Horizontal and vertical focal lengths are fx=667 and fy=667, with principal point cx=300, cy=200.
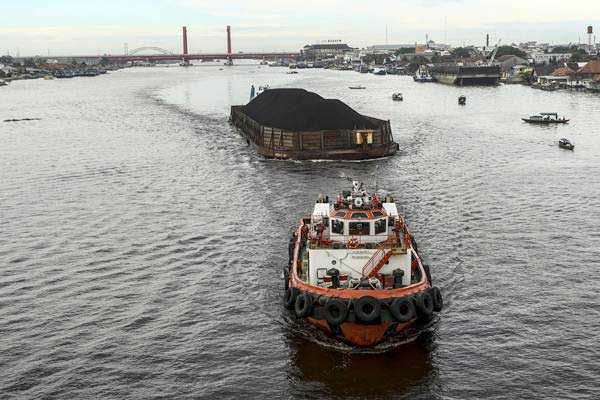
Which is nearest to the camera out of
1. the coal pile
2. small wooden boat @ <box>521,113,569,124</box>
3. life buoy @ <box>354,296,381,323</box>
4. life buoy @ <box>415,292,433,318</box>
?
life buoy @ <box>354,296,381,323</box>

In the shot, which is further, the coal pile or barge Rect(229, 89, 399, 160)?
the coal pile

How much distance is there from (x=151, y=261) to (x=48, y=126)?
7556 centimetres

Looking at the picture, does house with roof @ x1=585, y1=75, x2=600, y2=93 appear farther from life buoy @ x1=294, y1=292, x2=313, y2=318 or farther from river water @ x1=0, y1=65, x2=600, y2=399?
life buoy @ x1=294, y1=292, x2=313, y2=318

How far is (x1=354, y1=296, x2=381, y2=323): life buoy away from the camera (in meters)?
26.1

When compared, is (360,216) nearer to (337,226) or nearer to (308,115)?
(337,226)

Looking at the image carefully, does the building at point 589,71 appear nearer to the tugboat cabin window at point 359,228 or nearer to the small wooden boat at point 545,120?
the small wooden boat at point 545,120

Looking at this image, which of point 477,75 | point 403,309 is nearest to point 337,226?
point 403,309

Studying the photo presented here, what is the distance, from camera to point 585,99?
469 ft

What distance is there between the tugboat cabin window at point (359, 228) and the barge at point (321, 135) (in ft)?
131

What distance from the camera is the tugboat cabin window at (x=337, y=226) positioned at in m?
29.9

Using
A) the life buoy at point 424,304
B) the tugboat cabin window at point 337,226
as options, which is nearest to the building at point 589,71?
the tugboat cabin window at point 337,226

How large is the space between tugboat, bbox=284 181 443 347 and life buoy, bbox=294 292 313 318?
4 cm

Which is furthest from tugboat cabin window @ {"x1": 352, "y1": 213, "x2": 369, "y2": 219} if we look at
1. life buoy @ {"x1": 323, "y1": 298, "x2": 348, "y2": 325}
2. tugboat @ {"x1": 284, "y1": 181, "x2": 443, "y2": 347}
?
life buoy @ {"x1": 323, "y1": 298, "x2": 348, "y2": 325}

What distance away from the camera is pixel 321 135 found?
233ft
